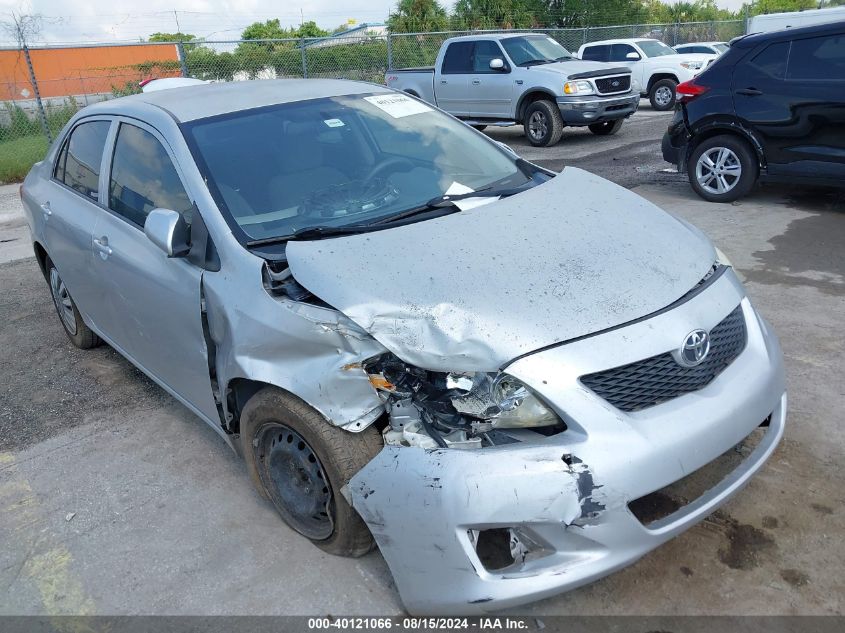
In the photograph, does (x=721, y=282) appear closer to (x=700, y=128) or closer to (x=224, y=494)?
(x=224, y=494)

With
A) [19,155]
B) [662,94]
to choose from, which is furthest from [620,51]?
[19,155]

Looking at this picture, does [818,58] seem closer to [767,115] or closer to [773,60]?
[773,60]

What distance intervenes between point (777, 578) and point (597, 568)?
33.8 inches

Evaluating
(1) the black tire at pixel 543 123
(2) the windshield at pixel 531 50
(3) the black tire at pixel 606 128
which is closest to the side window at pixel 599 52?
(2) the windshield at pixel 531 50

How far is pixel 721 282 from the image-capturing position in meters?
2.72

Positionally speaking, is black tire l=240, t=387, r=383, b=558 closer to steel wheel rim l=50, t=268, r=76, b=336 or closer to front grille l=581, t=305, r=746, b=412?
front grille l=581, t=305, r=746, b=412

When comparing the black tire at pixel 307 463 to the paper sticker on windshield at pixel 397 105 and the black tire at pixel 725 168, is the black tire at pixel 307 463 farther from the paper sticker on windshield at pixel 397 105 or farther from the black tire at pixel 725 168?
the black tire at pixel 725 168

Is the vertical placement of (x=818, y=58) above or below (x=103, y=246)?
above

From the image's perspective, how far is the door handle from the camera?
3.58 metres

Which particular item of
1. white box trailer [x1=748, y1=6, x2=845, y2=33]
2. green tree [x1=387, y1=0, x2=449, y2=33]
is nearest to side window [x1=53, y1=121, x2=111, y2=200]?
white box trailer [x1=748, y1=6, x2=845, y2=33]

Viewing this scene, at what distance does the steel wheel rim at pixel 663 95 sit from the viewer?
668 inches

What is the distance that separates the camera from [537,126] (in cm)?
1262

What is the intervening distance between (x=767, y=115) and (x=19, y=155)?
12585 millimetres

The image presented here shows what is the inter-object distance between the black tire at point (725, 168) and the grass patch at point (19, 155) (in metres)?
11.0
